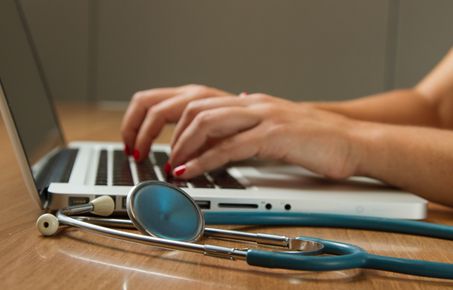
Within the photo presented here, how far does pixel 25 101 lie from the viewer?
3.24 ft

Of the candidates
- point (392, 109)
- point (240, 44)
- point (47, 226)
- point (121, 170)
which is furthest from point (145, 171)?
point (240, 44)

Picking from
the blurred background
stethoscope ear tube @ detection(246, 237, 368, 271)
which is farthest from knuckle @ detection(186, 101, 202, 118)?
the blurred background

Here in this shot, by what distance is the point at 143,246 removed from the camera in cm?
56

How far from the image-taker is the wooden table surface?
46cm

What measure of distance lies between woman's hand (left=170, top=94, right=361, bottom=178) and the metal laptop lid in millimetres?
189

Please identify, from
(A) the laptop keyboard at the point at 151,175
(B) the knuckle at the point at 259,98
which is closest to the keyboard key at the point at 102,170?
(A) the laptop keyboard at the point at 151,175

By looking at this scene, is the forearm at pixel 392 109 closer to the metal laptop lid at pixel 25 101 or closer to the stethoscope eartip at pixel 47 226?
the metal laptop lid at pixel 25 101

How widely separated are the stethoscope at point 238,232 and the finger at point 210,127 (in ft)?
0.69

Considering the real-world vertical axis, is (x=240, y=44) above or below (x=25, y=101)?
below

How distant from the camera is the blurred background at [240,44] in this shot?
11.3 ft

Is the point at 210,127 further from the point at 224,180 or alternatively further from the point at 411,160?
the point at 411,160

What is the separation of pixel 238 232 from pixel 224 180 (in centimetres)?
29

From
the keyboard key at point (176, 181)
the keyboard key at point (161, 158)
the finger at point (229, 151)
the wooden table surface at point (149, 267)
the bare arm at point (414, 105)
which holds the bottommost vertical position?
the bare arm at point (414, 105)

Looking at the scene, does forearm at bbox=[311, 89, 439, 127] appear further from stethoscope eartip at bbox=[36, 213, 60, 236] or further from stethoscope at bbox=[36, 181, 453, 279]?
stethoscope eartip at bbox=[36, 213, 60, 236]
